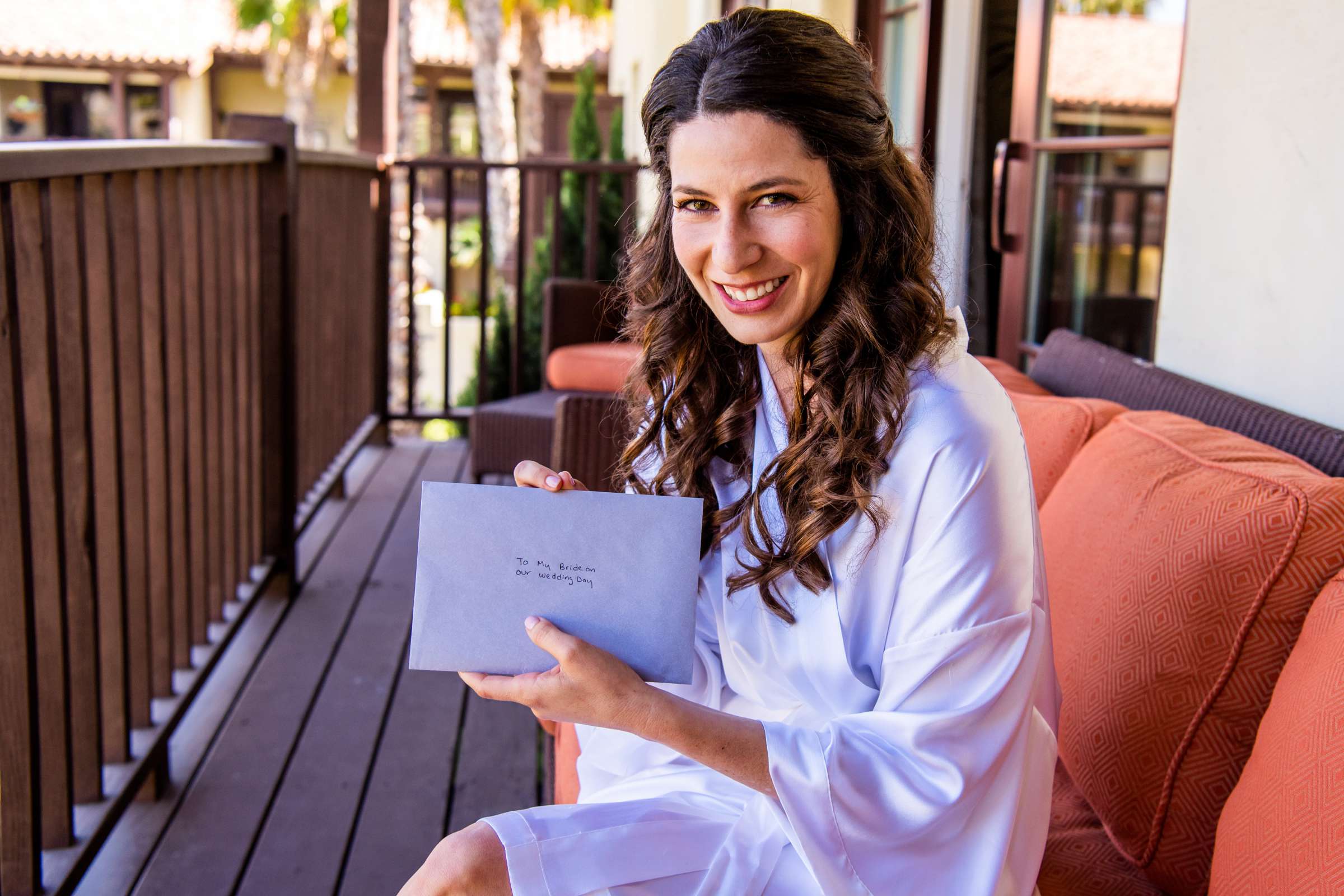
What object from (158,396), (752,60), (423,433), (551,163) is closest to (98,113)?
(423,433)

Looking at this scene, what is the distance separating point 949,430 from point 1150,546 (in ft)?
1.31

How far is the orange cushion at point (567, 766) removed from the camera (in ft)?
5.55

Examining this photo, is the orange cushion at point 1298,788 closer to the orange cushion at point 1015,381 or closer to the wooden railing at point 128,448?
the orange cushion at point 1015,381

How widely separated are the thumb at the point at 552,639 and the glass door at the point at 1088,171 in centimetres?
157

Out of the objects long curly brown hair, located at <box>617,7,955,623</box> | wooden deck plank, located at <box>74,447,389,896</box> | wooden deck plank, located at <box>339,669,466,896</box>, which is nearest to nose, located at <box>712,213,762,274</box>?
long curly brown hair, located at <box>617,7,955,623</box>

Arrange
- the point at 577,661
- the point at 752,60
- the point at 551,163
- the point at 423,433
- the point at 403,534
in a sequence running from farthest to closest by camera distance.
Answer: the point at 423,433 → the point at 551,163 → the point at 403,534 → the point at 752,60 → the point at 577,661

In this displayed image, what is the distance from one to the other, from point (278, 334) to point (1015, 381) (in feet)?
6.76

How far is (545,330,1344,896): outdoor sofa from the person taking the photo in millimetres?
1103

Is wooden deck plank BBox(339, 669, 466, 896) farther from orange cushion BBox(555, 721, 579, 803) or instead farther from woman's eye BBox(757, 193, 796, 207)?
woman's eye BBox(757, 193, 796, 207)

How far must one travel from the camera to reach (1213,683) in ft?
4.32

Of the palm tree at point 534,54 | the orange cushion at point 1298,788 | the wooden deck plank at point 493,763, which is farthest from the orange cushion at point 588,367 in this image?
the palm tree at point 534,54

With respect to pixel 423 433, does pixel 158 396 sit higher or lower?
higher

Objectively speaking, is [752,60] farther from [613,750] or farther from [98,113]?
[98,113]

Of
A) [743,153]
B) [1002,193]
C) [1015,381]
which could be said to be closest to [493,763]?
[1015,381]
